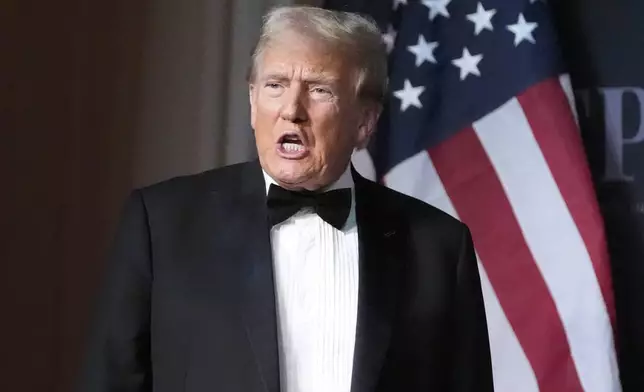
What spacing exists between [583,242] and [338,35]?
2.66ft

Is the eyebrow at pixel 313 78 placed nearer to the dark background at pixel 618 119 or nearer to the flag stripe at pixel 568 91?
the flag stripe at pixel 568 91

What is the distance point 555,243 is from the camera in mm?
1555

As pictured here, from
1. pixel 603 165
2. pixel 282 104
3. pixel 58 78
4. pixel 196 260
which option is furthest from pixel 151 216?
pixel 603 165

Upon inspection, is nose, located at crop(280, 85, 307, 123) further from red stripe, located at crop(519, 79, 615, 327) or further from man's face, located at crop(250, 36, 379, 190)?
red stripe, located at crop(519, 79, 615, 327)

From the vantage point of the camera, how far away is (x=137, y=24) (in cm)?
141

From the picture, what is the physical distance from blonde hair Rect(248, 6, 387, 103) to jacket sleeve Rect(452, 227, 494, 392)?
27cm

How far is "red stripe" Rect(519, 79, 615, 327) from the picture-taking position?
154 centimetres

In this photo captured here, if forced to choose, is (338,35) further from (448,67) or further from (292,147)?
(448,67)

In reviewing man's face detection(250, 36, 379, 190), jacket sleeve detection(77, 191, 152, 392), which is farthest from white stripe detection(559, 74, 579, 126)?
jacket sleeve detection(77, 191, 152, 392)

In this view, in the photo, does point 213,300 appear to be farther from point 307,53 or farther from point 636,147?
point 636,147

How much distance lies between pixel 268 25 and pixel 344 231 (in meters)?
0.29

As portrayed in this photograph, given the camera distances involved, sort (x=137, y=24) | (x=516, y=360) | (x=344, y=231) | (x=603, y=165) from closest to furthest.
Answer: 1. (x=344, y=231)
2. (x=137, y=24)
3. (x=516, y=360)
4. (x=603, y=165)

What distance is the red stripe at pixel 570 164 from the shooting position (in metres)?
1.54

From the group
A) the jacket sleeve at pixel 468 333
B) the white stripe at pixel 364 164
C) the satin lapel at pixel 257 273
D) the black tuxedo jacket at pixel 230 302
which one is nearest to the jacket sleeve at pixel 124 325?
the black tuxedo jacket at pixel 230 302
